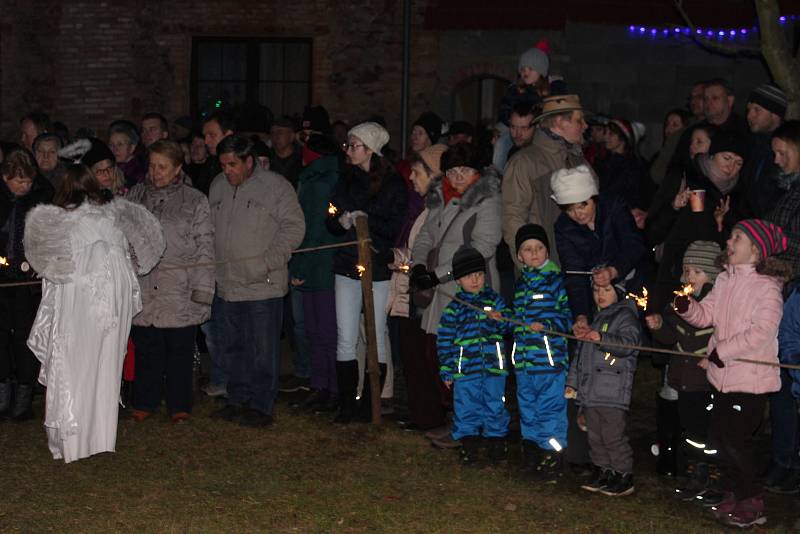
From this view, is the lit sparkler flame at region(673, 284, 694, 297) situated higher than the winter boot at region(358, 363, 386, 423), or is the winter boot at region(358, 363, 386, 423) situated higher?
the lit sparkler flame at region(673, 284, 694, 297)

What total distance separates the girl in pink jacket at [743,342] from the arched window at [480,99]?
1172cm

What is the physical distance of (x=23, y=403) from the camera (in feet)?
29.4

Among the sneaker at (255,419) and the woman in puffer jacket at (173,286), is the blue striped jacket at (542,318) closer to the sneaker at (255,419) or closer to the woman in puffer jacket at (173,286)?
the sneaker at (255,419)

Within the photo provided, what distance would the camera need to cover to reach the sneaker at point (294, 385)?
32.9 feet

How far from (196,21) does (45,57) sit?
2331 mm

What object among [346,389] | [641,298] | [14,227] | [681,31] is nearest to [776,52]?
[641,298]

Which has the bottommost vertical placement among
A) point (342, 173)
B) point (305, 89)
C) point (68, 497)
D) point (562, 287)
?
point (68, 497)

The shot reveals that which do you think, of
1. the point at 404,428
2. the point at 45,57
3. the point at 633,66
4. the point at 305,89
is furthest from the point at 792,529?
the point at 45,57

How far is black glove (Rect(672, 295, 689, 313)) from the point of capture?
21.8 ft

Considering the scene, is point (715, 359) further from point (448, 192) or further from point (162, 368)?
point (162, 368)

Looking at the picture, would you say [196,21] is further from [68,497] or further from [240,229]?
[68,497]

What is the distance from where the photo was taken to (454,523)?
6648mm

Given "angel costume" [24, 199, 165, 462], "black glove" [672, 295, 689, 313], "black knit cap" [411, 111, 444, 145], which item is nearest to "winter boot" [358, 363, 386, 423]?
"angel costume" [24, 199, 165, 462]

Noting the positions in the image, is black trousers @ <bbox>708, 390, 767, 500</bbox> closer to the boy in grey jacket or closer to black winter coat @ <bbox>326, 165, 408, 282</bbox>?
the boy in grey jacket
